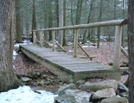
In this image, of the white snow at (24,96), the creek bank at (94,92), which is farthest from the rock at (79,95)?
the white snow at (24,96)

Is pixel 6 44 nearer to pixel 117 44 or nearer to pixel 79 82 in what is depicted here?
pixel 79 82

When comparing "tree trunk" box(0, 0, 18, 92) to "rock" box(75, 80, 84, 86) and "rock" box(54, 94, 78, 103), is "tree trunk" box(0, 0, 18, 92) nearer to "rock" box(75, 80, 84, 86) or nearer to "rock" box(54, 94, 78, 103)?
"rock" box(75, 80, 84, 86)

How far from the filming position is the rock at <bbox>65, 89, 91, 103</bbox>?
12.2ft

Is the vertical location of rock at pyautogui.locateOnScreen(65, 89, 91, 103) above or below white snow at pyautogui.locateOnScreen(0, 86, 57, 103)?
above

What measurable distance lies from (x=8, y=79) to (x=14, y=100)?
881mm

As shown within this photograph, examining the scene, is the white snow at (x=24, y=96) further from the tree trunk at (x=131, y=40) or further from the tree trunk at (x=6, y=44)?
the tree trunk at (x=131, y=40)

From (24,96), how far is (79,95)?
148 centimetres

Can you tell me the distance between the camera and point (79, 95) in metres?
3.92

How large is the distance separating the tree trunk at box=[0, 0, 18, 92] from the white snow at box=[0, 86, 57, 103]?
0.28 meters

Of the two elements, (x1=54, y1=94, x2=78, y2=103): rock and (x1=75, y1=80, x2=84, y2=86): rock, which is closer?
(x1=54, y1=94, x2=78, y2=103): rock

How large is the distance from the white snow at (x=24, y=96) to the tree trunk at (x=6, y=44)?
279 mm

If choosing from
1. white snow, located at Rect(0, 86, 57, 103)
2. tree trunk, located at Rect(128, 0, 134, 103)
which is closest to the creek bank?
white snow, located at Rect(0, 86, 57, 103)

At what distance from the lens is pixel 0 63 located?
17.0 feet

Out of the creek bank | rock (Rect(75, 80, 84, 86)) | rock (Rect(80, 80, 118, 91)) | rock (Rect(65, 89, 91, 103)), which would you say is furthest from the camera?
rock (Rect(75, 80, 84, 86))
